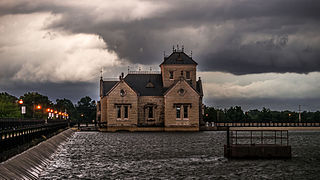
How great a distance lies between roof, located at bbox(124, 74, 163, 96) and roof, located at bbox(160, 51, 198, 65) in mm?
4915

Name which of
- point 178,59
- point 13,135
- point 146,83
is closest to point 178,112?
point 146,83

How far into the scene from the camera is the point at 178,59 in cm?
Answer: 12000

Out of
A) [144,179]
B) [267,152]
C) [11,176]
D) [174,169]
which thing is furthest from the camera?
[267,152]

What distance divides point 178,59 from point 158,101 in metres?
11.2

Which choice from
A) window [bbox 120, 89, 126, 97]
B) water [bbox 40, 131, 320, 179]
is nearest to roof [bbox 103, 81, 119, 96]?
window [bbox 120, 89, 126, 97]

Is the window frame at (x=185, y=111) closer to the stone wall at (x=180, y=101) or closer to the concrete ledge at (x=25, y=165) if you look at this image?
the stone wall at (x=180, y=101)

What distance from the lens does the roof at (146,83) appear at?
385ft

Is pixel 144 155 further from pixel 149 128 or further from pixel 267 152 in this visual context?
pixel 149 128

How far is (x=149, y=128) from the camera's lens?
115 meters

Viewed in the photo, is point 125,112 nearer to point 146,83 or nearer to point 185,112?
point 146,83

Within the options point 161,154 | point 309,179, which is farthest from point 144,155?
point 309,179

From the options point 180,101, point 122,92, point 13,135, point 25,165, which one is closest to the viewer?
point 25,165

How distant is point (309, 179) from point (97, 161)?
18.9 meters

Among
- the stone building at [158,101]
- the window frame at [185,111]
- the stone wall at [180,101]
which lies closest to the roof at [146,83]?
the stone building at [158,101]
